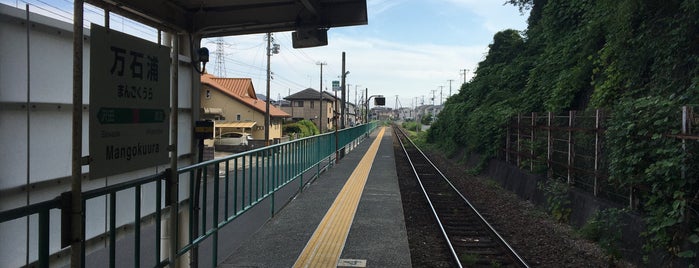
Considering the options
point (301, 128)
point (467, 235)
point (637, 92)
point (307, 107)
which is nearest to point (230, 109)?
point (301, 128)

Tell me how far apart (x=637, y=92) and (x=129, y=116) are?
8508 millimetres

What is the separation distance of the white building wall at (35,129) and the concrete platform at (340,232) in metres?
2.69

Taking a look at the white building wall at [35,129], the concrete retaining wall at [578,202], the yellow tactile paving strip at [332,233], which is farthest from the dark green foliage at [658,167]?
the white building wall at [35,129]

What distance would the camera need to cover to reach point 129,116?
295 centimetres

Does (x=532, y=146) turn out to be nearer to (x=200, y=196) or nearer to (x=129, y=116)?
(x=200, y=196)

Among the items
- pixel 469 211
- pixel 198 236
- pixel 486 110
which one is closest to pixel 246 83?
pixel 486 110

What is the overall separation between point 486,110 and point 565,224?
9929 mm

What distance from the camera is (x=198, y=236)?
4.53 meters

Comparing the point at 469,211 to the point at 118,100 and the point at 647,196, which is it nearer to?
the point at 647,196

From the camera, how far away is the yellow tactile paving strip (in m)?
5.48

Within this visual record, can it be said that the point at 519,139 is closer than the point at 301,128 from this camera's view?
Yes

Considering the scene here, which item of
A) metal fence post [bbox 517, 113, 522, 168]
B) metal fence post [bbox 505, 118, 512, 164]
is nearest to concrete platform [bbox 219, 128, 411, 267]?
metal fence post [bbox 517, 113, 522, 168]

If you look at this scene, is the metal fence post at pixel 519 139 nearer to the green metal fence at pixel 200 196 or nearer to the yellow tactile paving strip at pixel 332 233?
the yellow tactile paving strip at pixel 332 233

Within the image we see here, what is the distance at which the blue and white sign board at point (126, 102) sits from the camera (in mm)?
2637
